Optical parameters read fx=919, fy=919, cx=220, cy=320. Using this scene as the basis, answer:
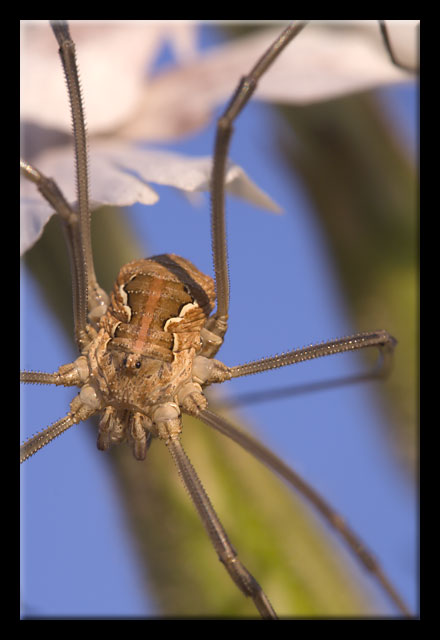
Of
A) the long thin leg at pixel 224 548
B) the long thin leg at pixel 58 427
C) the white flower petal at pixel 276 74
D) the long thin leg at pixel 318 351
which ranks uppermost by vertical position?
the white flower petal at pixel 276 74

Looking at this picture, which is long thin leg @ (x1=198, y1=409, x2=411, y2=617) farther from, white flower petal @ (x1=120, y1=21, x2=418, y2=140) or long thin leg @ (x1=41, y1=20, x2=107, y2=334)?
white flower petal @ (x1=120, y1=21, x2=418, y2=140)

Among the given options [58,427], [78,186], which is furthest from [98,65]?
[58,427]

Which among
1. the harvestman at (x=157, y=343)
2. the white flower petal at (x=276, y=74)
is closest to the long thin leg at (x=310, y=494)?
the harvestman at (x=157, y=343)

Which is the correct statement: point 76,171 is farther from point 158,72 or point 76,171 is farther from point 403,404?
point 403,404

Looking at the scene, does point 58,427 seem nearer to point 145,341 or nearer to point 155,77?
point 145,341

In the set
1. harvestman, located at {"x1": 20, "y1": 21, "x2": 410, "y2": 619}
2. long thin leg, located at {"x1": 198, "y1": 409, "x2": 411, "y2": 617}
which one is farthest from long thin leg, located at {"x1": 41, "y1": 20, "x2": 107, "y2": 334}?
long thin leg, located at {"x1": 198, "y1": 409, "x2": 411, "y2": 617}

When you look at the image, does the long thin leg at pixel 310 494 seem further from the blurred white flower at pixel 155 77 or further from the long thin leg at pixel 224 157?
the blurred white flower at pixel 155 77
